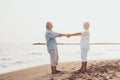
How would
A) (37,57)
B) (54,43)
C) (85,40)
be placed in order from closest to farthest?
(85,40) → (54,43) → (37,57)

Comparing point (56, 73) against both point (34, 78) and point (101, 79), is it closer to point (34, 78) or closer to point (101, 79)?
point (34, 78)

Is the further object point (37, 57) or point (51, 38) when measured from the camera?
point (37, 57)

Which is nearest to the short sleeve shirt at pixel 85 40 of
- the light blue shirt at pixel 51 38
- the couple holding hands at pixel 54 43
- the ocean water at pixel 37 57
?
the couple holding hands at pixel 54 43

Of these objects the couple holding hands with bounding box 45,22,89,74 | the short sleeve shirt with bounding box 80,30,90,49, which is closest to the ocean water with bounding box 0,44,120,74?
the couple holding hands with bounding box 45,22,89,74

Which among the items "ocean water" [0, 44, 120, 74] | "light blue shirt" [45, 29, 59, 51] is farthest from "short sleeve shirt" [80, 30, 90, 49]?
"ocean water" [0, 44, 120, 74]

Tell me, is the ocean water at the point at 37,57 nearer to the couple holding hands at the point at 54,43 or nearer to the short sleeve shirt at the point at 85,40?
the couple holding hands at the point at 54,43

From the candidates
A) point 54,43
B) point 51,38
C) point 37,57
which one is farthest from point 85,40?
point 37,57

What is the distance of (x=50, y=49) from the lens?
31.8ft

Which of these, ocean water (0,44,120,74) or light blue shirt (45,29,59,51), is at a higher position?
light blue shirt (45,29,59,51)

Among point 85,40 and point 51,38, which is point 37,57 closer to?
point 51,38

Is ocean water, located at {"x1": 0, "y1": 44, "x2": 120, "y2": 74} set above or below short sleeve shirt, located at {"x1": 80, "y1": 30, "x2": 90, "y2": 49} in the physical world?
below

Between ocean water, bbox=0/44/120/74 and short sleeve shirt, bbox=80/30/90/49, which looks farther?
ocean water, bbox=0/44/120/74

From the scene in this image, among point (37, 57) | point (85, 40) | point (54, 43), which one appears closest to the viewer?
point (85, 40)

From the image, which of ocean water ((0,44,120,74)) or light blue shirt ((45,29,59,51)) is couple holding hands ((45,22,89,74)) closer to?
light blue shirt ((45,29,59,51))
